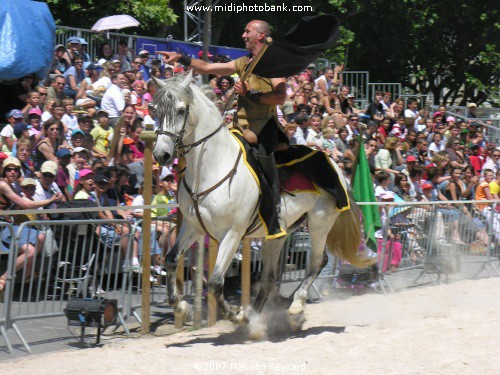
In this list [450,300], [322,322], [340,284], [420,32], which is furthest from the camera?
[420,32]

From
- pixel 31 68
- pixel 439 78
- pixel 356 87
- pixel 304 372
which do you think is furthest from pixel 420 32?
pixel 304 372

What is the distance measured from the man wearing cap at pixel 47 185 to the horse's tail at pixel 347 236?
9.93 ft

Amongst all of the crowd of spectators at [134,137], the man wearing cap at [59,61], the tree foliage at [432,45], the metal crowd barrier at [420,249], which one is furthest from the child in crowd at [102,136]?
the tree foliage at [432,45]

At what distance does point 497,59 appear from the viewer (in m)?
31.6

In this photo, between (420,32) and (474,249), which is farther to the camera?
(420,32)

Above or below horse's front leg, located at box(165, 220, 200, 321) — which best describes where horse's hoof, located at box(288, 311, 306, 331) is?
below

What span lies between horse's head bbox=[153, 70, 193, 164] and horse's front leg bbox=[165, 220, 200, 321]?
0.96 meters

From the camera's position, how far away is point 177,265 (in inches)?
324

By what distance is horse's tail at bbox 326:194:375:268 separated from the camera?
9.88m

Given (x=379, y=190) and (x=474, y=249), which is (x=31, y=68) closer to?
(x=379, y=190)

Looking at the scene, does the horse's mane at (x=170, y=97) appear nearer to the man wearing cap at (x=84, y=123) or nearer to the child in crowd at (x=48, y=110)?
the man wearing cap at (x=84, y=123)

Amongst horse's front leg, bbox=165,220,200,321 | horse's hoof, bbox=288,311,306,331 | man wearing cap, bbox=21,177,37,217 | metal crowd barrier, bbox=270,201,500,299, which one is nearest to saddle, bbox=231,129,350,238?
horse's front leg, bbox=165,220,200,321

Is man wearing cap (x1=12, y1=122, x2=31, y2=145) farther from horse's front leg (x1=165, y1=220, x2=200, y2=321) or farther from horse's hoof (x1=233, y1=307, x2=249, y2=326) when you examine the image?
horse's hoof (x1=233, y1=307, x2=249, y2=326)

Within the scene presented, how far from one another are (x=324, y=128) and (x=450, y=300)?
4.42m
